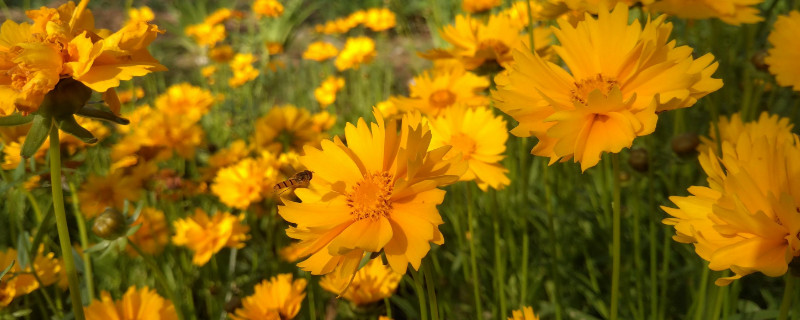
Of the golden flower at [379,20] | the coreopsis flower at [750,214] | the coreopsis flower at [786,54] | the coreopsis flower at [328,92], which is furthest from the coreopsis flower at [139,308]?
the golden flower at [379,20]

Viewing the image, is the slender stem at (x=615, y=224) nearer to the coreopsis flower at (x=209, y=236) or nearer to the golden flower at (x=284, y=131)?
the coreopsis flower at (x=209, y=236)

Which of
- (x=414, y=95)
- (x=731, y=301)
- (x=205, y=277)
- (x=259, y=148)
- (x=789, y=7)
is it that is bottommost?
(x=205, y=277)

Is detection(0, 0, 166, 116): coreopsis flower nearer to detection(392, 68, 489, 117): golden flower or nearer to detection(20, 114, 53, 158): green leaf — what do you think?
detection(20, 114, 53, 158): green leaf

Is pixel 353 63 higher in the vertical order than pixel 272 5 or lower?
lower

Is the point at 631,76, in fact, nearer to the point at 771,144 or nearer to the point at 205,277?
the point at 771,144

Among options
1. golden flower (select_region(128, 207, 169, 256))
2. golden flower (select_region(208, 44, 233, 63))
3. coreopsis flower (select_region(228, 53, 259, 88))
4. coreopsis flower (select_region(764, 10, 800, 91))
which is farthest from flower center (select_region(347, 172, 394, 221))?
golden flower (select_region(208, 44, 233, 63))

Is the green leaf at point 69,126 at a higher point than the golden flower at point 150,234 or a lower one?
higher

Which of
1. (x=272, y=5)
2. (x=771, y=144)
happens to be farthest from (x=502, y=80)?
(x=272, y=5)
